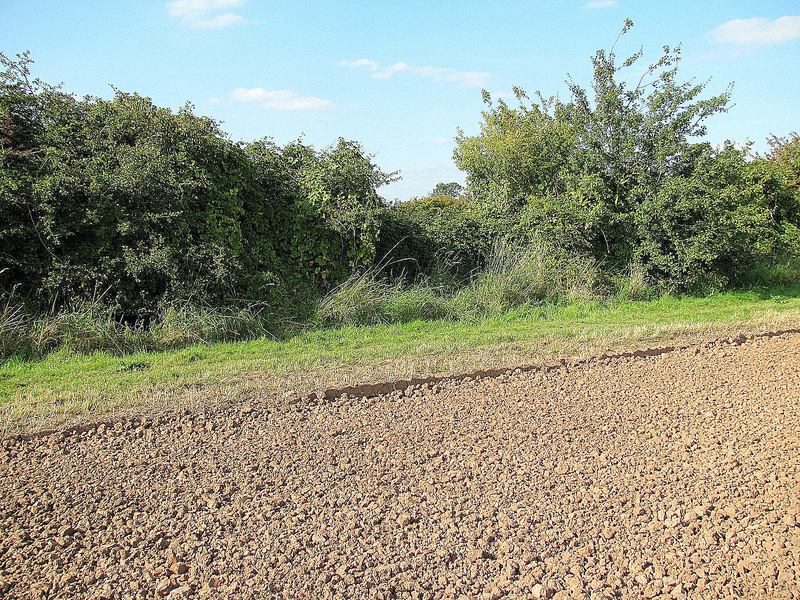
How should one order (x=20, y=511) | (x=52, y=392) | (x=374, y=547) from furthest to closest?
(x=52, y=392), (x=20, y=511), (x=374, y=547)

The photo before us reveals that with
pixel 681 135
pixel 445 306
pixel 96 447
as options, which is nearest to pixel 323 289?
pixel 445 306

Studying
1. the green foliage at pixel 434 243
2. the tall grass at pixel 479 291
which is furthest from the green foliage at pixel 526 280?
the green foliage at pixel 434 243

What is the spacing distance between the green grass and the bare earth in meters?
0.46

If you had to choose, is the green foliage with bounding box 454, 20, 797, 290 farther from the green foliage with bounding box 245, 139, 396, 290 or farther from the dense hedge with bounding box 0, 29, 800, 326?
the green foliage with bounding box 245, 139, 396, 290

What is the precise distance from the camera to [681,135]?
10.1 metres

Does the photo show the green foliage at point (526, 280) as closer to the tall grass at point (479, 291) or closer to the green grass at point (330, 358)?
the tall grass at point (479, 291)

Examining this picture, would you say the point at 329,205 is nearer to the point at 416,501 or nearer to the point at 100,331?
the point at 100,331

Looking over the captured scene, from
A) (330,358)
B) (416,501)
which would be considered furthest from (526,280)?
(416,501)

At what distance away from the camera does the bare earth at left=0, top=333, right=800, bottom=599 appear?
2.60 m

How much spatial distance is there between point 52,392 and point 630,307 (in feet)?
26.6

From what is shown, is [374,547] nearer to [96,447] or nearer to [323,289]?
[96,447]

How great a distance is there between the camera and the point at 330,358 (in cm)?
602

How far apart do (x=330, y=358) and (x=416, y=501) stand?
3016 millimetres

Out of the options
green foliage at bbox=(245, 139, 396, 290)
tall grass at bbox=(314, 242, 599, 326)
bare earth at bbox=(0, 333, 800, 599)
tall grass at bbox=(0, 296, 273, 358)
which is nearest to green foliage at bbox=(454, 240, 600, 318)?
tall grass at bbox=(314, 242, 599, 326)
